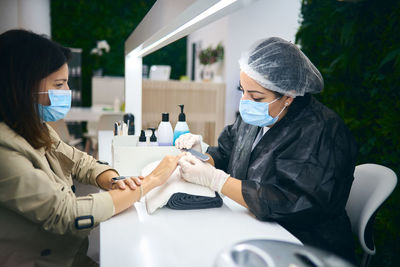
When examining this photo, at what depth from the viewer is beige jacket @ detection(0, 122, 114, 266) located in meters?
0.88

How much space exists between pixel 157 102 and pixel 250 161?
2804 mm

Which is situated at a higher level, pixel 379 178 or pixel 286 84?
pixel 286 84

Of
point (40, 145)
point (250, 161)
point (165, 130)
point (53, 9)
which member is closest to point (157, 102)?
point (165, 130)

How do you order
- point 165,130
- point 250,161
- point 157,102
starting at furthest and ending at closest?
point 157,102
point 165,130
point 250,161

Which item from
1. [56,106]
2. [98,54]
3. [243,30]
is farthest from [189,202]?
[98,54]

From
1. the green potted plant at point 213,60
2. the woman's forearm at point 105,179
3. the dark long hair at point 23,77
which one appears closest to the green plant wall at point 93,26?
the green potted plant at point 213,60

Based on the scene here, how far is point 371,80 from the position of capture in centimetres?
183

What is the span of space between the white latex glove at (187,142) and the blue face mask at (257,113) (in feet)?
1.16

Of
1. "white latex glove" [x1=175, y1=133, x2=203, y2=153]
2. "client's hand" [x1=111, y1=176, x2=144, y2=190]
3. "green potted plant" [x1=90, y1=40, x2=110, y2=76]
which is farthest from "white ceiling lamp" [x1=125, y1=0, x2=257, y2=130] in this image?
"green potted plant" [x1=90, y1=40, x2=110, y2=76]

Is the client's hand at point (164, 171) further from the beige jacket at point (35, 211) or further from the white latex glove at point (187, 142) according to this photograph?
the white latex glove at point (187, 142)

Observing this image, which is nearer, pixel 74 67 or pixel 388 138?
pixel 388 138

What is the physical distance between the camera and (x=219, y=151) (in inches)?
70.4

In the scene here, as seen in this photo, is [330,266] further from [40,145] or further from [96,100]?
[96,100]

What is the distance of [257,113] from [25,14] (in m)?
5.84
